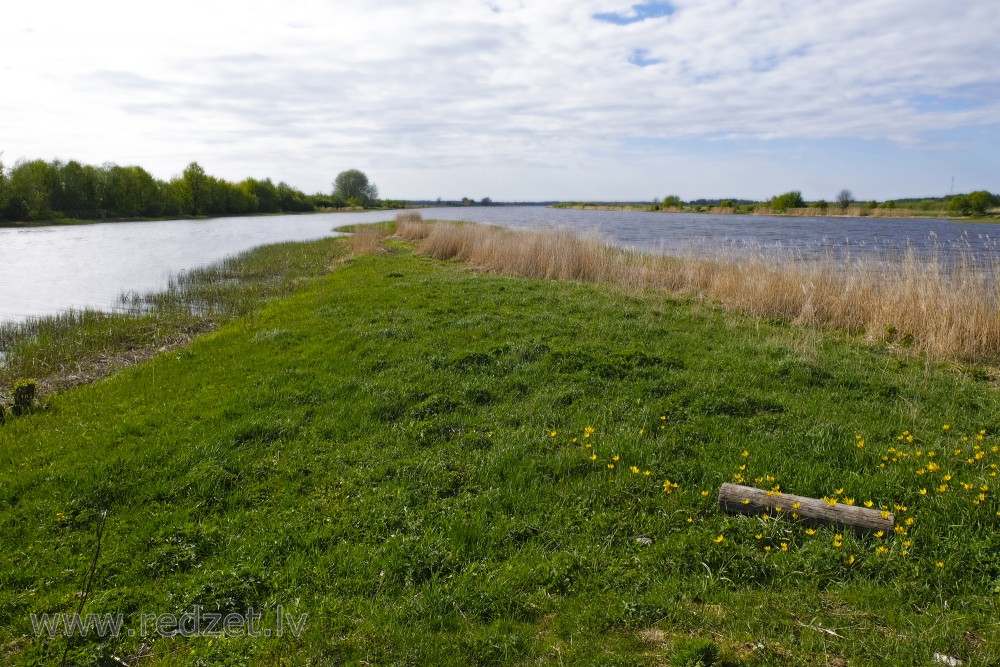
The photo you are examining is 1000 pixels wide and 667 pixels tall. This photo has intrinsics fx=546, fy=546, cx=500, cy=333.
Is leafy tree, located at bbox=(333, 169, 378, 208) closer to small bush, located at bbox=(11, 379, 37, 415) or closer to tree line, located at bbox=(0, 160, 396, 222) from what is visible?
tree line, located at bbox=(0, 160, 396, 222)

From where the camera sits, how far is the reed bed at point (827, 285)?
28.6 feet

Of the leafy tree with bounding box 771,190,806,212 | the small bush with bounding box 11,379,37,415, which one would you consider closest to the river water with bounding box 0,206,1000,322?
the small bush with bounding box 11,379,37,415

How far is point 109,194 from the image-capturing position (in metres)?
58.1

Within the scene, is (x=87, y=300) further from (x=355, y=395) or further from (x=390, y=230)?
(x=390, y=230)

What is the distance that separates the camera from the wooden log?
3850 mm

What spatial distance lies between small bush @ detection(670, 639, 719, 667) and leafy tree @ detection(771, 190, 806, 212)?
84.9 meters

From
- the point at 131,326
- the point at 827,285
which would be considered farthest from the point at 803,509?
the point at 131,326

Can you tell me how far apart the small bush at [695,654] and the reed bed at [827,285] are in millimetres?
7519

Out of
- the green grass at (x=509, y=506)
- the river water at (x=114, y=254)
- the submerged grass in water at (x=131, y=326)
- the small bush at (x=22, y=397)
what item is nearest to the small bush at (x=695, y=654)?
the green grass at (x=509, y=506)

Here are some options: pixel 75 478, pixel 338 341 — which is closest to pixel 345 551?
pixel 75 478

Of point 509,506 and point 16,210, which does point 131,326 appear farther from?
point 16,210

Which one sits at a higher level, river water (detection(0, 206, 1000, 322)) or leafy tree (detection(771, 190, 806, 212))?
leafy tree (detection(771, 190, 806, 212))

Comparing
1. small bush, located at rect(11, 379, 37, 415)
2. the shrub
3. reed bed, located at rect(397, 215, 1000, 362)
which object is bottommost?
small bush, located at rect(11, 379, 37, 415)

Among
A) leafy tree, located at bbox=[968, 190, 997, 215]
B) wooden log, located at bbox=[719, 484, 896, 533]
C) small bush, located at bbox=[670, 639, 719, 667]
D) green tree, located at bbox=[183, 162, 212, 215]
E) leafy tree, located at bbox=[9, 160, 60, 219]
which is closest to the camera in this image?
small bush, located at bbox=[670, 639, 719, 667]
